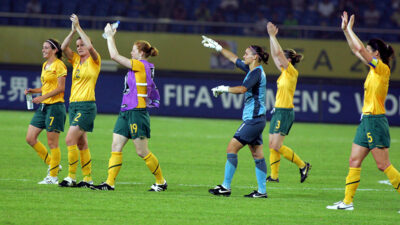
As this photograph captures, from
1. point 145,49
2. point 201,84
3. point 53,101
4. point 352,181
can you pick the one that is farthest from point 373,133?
point 201,84

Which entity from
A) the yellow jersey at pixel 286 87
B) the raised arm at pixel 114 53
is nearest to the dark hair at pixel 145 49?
the raised arm at pixel 114 53

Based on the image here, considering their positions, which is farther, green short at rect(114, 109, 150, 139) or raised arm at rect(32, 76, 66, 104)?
raised arm at rect(32, 76, 66, 104)

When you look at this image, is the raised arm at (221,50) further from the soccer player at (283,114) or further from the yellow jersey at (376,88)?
the yellow jersey at (376,88)

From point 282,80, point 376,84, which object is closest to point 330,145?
point 282,80

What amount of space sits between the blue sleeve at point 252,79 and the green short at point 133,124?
1.53 meters

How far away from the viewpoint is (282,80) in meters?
11.9

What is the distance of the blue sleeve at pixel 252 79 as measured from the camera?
934 centimetres

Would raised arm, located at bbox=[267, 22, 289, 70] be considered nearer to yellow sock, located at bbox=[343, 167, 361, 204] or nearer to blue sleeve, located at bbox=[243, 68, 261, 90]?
blue sleeve, located at bbox=[243, 68, 261, 90]

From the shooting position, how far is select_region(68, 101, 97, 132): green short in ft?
32.8

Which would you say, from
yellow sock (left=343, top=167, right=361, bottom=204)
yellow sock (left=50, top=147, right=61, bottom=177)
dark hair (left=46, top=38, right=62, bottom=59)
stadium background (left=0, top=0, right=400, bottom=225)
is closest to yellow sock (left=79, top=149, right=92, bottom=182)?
yellow sock (left=50, top=147, right=61, bottom=177)

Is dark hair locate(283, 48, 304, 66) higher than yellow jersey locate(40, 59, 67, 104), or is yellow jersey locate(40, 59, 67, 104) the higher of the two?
dark hair locate(283, 48, 304, 66)

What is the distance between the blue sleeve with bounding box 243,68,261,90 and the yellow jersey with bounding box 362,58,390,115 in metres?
1.47

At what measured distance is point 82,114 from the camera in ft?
32.8

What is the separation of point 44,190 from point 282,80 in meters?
4.55
